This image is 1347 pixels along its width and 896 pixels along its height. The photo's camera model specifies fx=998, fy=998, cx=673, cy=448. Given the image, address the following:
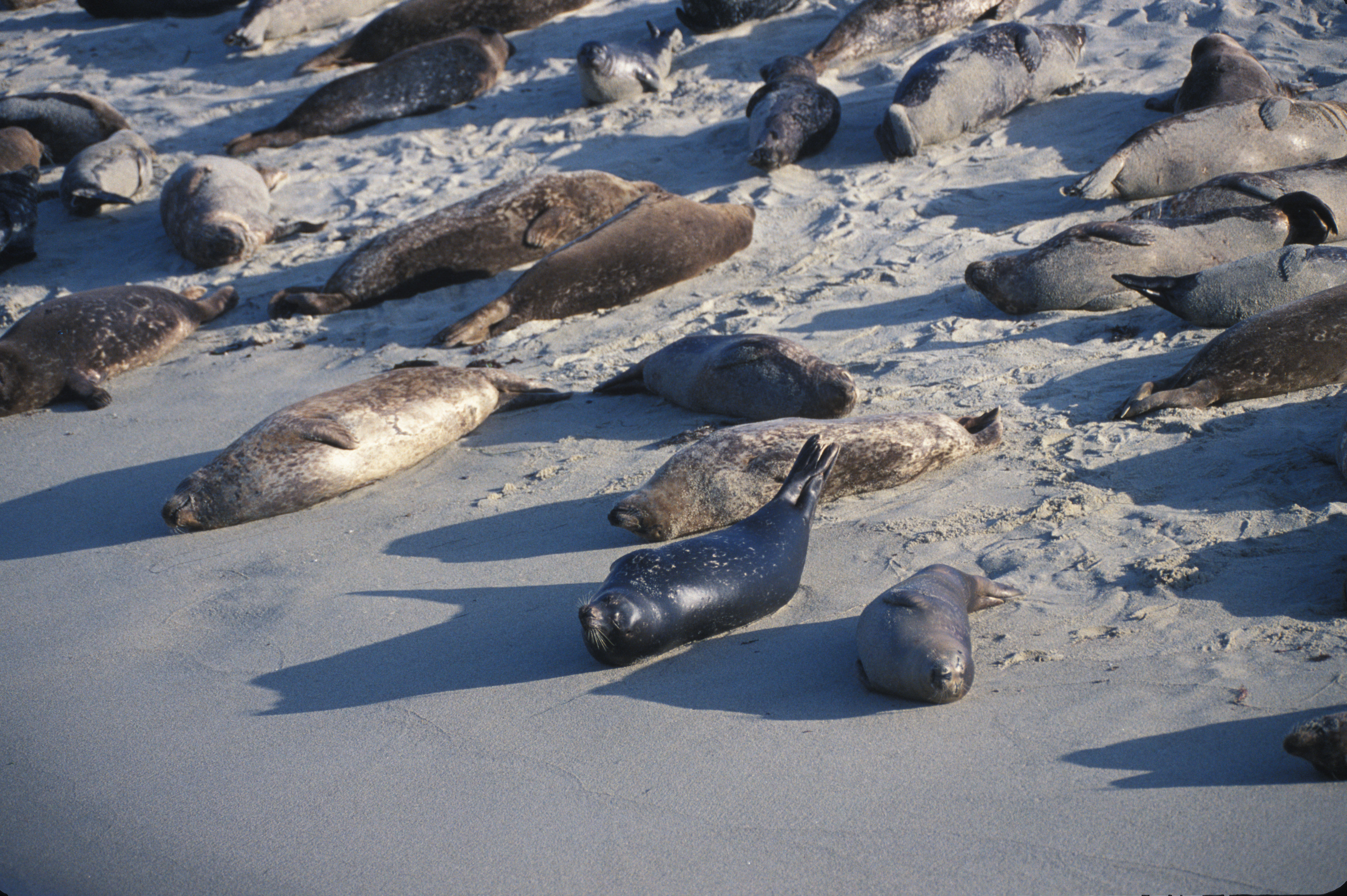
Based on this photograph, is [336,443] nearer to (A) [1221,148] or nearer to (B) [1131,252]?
(B) [1131,252]

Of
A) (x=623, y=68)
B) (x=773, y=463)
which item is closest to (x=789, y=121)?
(x=623, y=68)

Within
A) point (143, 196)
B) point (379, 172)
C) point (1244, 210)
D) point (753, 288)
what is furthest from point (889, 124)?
point (143, 196)

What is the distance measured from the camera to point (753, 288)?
19.6 feet

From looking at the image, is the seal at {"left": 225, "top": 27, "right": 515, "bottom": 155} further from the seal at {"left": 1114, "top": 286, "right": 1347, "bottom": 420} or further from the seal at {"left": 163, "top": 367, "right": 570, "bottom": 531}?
the seal at {"left": 1114, "top": 286, "right": 1347, "bottom": 420}

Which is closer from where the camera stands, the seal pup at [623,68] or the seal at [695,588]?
the seal at [695,588]

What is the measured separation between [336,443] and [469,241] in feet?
9.20

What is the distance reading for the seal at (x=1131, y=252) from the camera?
502 cm

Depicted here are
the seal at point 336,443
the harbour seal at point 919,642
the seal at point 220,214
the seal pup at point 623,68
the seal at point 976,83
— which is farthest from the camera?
the seal pup at point 623,68

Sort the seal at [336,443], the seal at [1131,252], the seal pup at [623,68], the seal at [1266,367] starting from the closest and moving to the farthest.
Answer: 1. the seal at [1266,367]
2. the seal at [336,443]
3. the seal at [1131,252]
4. the seal pup at [623,68]

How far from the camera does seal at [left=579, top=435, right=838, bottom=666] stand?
108 inches

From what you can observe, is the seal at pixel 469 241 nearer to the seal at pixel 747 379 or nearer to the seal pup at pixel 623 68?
the seal pup at pixel 623 68

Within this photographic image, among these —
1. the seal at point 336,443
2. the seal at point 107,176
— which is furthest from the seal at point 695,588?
the seal at point 107,176

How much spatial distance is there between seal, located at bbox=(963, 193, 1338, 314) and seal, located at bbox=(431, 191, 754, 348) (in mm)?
1768

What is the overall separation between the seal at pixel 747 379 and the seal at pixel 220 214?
393 centimetres
